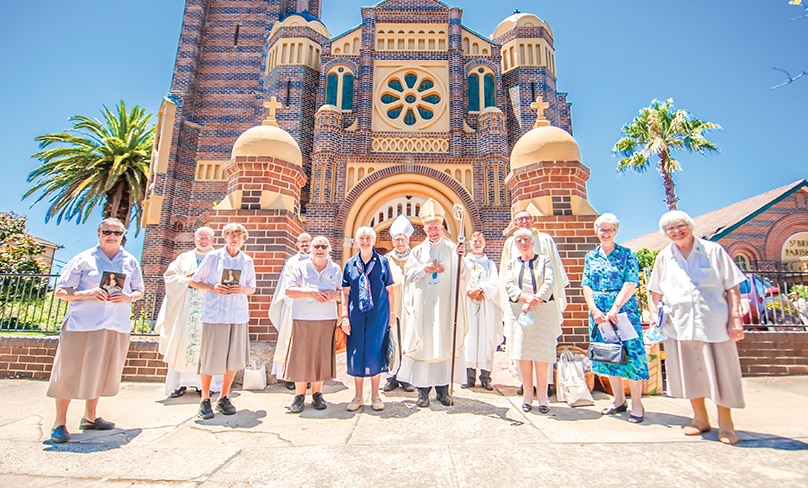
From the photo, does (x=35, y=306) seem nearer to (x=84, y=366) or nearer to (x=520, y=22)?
(x=84, y=366)

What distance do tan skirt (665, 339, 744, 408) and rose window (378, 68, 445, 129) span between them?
1218 cm

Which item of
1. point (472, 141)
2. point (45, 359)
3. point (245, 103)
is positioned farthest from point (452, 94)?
point (45, 359)

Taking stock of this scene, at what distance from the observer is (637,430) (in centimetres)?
300

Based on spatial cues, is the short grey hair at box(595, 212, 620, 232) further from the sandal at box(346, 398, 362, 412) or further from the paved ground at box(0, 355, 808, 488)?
the sandal at box(346, 398, 362, 412)

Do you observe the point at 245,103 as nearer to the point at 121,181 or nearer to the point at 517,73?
the point at 121,181

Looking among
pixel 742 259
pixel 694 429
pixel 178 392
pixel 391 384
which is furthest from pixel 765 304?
pixel 742 259

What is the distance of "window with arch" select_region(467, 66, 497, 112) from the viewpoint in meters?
14.7

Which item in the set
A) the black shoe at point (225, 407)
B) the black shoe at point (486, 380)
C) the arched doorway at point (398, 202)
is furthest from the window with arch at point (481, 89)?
the black shoe at point (225, 407)

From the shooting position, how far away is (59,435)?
9.50 ft

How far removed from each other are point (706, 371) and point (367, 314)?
9.17 ft

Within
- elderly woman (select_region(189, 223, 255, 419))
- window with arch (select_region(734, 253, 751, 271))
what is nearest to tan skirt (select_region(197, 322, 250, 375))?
elderly woman (select_region(189, 223, 255, 419))

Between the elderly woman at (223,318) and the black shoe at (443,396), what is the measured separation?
74.7 inches

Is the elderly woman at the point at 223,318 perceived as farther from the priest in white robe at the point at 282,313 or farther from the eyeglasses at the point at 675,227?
the eyeglasses at the point at 675,227

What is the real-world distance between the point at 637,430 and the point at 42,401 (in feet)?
18.8
